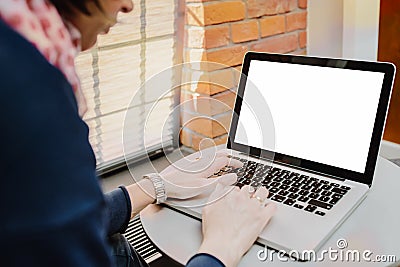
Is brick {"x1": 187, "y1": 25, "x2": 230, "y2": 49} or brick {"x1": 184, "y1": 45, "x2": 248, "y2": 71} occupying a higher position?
brick {"x1": 187, "y1": 25, "x2": 230, "y2": 49}

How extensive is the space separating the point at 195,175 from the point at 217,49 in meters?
0.54

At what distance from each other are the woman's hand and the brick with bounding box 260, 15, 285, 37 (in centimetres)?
59

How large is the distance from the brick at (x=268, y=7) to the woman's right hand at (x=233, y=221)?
29.3 inches

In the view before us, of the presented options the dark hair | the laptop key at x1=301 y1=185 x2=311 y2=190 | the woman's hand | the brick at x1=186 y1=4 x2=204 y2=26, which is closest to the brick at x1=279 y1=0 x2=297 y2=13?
the brick at x1=186 y1=4 x2=204 y2=26

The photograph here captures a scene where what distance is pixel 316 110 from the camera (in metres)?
0.94

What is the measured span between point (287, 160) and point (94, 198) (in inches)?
26.4

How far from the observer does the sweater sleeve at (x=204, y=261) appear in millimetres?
630

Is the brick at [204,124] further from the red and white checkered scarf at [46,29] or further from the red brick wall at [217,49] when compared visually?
the red and white checkered scarf at [46,29]

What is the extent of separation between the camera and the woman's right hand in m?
0.67

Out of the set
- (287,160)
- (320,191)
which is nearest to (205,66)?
(287,160)

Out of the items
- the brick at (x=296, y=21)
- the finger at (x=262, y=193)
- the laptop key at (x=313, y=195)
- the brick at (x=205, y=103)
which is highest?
the brick at (x=296, y=21)

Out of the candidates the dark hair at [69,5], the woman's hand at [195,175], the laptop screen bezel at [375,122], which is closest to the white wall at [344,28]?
the laptop screen bezel at [375,122]

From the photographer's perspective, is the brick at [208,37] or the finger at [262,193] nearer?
the finger at [262,193]

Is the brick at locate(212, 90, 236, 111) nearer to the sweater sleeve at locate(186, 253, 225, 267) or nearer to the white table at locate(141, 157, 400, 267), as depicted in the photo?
the white table at locate(141, 157, 400, 267)
